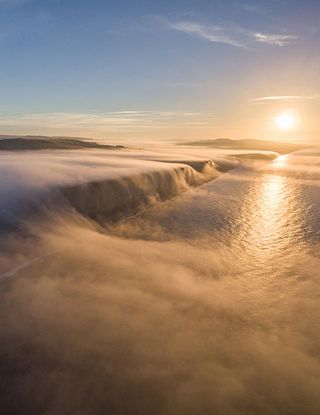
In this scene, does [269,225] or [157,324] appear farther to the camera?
[269,225]

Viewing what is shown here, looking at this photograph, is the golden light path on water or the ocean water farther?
the golden light path on water

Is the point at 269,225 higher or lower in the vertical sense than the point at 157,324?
higher

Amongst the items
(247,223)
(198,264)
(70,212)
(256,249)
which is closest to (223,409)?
(198,264)

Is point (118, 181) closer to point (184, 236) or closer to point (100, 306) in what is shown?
point (184, 236)

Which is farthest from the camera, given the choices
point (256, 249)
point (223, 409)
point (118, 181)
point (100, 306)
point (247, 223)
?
point (118, 181)

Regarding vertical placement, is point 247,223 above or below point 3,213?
below

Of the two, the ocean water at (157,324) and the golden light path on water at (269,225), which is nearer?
the ocean water at (157,324)

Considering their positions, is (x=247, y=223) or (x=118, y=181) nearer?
(x=247, y=223)

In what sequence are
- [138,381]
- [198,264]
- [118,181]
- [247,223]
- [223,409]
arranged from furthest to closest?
[118,181] < [247,223] < [198,264] < [138,381] < [223,409]

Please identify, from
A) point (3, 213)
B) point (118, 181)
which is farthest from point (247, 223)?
point (3, 213)
